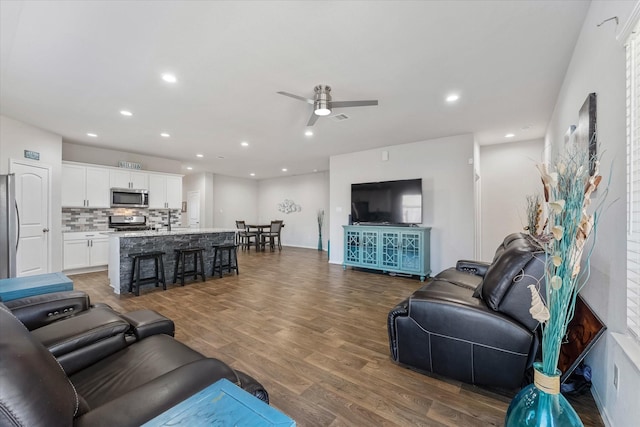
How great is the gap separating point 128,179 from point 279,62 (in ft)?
18.0

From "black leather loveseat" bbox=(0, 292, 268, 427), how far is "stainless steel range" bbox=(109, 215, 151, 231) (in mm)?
5097

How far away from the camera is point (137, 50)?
2.47 meters

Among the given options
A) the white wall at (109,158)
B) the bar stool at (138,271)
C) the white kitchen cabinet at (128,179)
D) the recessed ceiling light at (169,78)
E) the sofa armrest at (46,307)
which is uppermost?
the recessed ceiling light at (169,78)

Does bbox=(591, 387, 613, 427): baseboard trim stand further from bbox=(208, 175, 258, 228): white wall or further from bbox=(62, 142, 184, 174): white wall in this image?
bbox=(208, 175, 258, 228): white wall

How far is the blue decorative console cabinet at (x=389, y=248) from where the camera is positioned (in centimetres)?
501

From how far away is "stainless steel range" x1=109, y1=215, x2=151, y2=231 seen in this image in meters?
6.20

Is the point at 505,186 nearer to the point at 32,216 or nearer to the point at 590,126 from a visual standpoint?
the point at 590,126

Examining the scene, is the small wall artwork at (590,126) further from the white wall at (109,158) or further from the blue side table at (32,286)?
the white wall at (109,158)

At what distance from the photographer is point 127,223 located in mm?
6398

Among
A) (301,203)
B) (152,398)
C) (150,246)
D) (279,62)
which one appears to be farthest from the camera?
(301,203)

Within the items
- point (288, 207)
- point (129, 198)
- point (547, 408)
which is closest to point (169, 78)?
point (547, 408)

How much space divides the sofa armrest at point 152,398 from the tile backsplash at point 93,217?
659 centimetres

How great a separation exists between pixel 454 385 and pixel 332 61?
288 centimetres

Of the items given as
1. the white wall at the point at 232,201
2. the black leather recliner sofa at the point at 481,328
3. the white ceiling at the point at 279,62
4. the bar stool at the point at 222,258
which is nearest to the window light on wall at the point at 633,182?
the black leather recliner sofa at the point at 481,328
